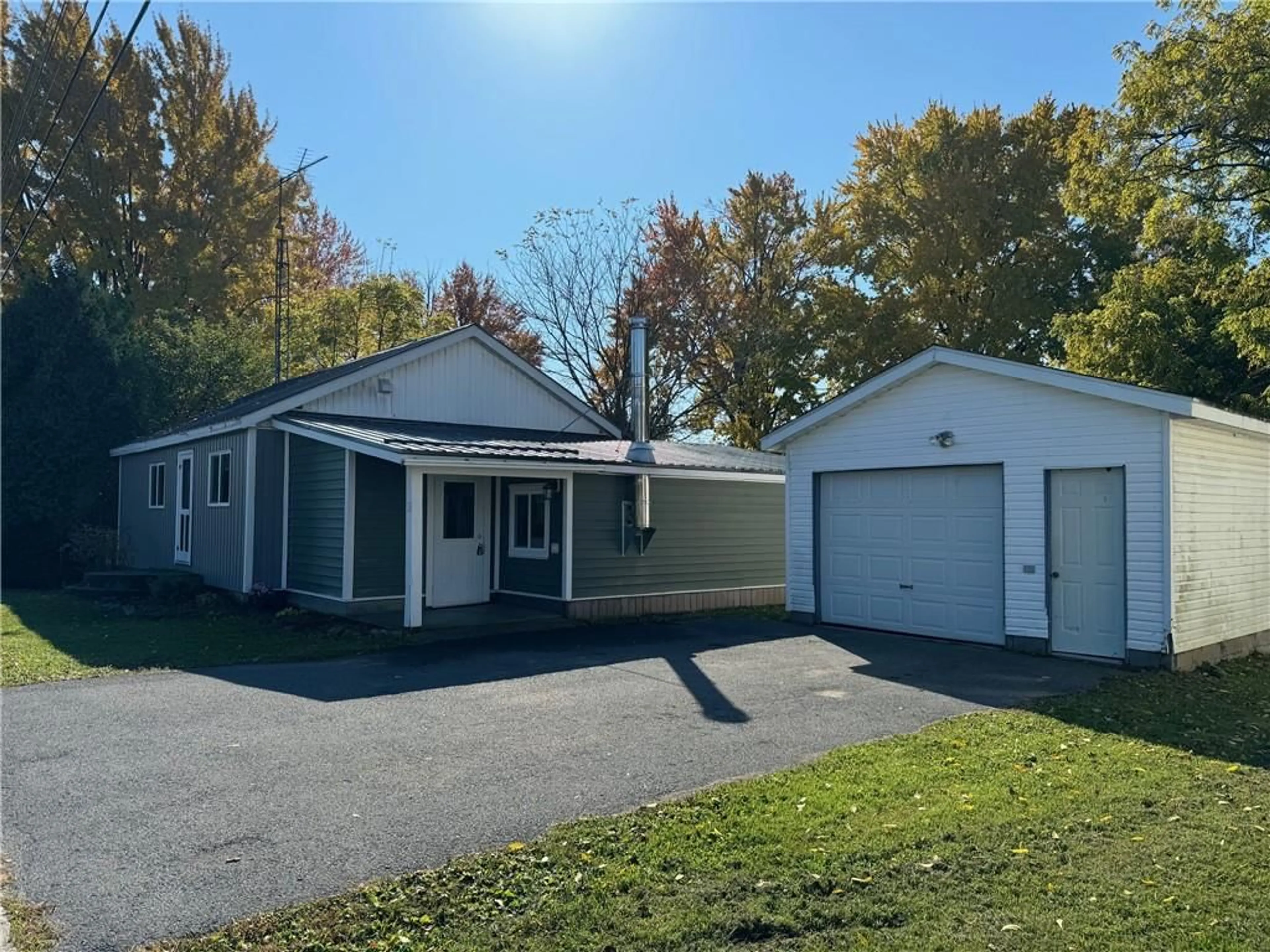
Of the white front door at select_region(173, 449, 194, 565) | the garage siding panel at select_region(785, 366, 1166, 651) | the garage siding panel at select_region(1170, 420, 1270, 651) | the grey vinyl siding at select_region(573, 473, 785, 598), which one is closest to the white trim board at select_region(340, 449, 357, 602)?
the grey vinyl siding at select_region(573, 473, 785, 598)

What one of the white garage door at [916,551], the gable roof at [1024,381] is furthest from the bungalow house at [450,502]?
the white garage door at [916,551]

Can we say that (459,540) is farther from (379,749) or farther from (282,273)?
(282,273)

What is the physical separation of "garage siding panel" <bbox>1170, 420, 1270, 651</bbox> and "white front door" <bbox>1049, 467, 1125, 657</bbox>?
57cm

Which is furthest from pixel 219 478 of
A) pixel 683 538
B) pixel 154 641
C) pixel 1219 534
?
pixel 1219 534

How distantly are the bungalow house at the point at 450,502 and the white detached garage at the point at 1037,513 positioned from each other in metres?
2.71

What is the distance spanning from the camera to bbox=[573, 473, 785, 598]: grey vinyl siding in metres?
14.0

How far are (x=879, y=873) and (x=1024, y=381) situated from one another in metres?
8.04

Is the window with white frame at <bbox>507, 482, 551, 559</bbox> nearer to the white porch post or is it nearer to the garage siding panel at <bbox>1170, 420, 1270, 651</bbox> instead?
the white porch post

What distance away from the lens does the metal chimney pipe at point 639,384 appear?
16438mm

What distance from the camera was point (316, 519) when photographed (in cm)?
A: 1352

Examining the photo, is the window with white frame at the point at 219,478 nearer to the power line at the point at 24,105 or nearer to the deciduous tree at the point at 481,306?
the power line at the point at 24,105

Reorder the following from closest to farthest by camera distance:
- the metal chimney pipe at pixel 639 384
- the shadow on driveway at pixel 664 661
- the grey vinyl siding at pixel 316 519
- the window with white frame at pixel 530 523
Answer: the shadow on driveway at pixel 664 661 → the grey vinyl siding at pixel 316 519 → the window with white frame at pixel 530 523 → the metal chimney pipe at pixel 639 384

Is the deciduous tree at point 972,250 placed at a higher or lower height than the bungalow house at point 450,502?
higher

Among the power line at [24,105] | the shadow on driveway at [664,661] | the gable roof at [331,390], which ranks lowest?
the shadow on driveway at [664,661]
